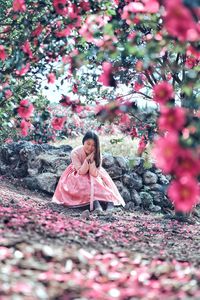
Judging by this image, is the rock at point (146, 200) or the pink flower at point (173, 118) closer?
the pink flower at point (173, 118)

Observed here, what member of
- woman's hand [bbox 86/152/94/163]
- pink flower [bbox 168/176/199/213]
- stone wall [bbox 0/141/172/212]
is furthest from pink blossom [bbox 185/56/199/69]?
pink flower [bbox 168/176/199/213]

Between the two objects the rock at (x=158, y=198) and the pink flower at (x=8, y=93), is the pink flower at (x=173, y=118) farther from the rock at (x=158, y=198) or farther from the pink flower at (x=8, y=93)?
the rock at (x=158, y=198)

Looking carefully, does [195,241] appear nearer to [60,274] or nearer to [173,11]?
[60,274]

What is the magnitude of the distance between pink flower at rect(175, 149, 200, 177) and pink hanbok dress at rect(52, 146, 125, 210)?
15.0 ft

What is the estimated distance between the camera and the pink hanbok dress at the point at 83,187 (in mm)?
6844

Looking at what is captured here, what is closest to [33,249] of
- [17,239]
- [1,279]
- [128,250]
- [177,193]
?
[17,239]

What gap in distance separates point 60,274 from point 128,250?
915 millimetres

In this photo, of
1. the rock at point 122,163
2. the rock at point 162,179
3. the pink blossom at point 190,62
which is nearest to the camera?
the pink blossom at point 190,62

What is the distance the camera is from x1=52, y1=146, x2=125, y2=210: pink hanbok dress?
269 inches

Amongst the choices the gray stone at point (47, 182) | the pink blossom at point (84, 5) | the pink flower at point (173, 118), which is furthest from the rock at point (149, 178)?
the pink flower at point (173, 118)

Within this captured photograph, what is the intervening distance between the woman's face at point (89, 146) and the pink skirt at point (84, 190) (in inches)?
13.0

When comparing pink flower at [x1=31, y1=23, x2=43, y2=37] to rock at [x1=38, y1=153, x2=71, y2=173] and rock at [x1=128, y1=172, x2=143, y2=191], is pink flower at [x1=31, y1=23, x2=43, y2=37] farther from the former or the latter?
rock at [x1=128, y1=172, x2=143, y2=191]

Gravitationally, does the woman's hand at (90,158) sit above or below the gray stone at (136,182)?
above

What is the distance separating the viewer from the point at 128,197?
25.6 ft
